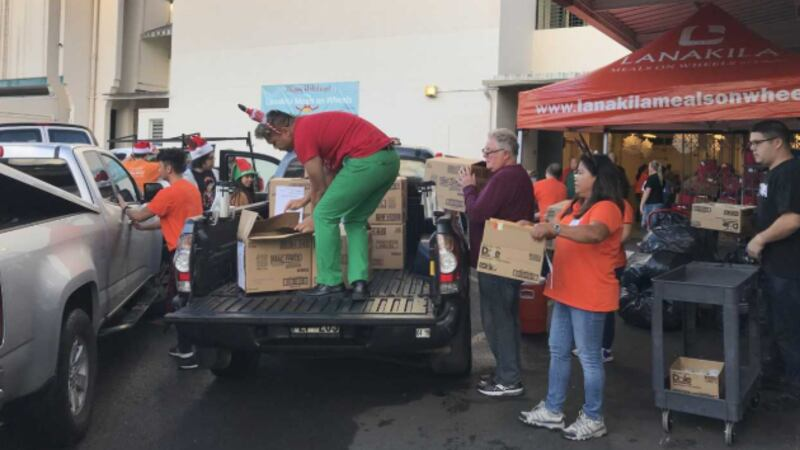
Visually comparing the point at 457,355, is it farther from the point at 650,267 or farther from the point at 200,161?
the point at 200,161

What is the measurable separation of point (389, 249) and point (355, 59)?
37.0 ft

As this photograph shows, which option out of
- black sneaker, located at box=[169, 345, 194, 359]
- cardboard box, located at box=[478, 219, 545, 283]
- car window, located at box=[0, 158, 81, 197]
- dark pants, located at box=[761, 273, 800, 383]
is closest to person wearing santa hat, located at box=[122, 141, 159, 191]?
car window, located at box=[0, 158, 81, 197]

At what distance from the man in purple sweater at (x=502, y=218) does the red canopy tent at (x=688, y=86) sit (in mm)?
1634

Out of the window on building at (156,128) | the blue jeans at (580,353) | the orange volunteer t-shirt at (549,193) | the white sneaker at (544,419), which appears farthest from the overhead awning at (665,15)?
the window on building at (156,128)

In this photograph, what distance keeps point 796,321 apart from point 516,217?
6.65 ft

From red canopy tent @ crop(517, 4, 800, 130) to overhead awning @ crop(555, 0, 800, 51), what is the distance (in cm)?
89

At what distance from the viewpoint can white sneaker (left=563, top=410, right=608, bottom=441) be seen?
4137 millimetres

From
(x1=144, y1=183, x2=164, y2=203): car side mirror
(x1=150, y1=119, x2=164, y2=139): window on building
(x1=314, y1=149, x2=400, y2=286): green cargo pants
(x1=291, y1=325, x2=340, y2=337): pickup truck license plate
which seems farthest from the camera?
(x1=150, y1=119, x2=164, y2=139): window on building

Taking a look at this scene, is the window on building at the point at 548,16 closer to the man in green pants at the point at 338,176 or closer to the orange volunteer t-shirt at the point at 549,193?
the orange volunteer t-shirt at the point at 549,193

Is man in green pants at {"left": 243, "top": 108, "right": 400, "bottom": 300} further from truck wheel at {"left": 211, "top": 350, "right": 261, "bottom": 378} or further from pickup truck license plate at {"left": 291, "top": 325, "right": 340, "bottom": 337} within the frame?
truck wheel at {"left": 211, "top": 350, "right": 261, "bottom": 378}

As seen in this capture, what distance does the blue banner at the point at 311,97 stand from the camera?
53.3 ft

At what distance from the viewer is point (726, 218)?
583cm

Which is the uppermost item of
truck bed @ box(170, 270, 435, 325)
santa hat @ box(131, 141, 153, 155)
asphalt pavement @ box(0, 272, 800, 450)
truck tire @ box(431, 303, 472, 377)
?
santa hat @ box(131, 141, 153, 155)

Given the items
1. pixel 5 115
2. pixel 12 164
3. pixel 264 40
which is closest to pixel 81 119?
pixel 5 115
